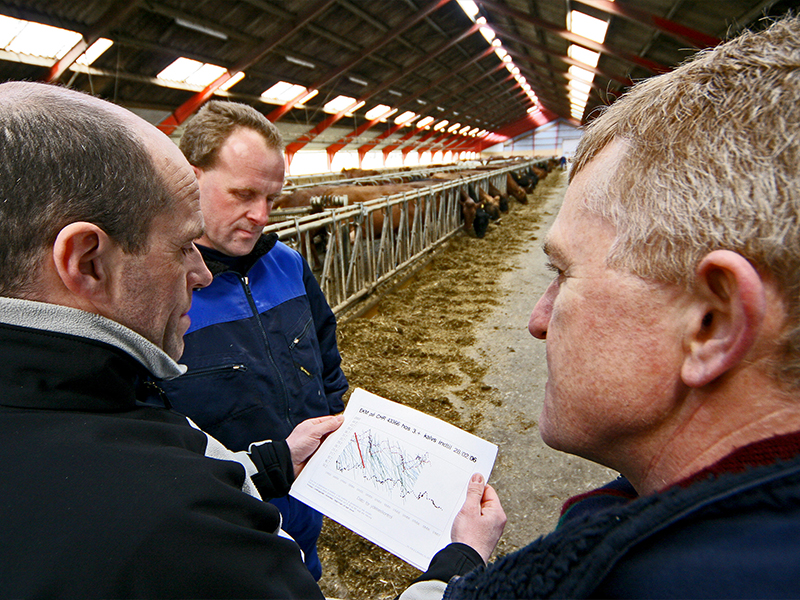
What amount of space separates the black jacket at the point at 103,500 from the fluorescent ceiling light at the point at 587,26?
14.2 metres

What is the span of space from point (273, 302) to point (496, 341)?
3400 millimetres

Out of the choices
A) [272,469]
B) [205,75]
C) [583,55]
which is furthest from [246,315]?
[583,55]

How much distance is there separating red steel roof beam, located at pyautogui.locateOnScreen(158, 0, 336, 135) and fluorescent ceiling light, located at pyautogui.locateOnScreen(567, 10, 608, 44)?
659 centimetres

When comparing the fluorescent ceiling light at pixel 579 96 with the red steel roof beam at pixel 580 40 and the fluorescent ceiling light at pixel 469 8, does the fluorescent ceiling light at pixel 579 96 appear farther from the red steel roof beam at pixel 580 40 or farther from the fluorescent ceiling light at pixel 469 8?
the red steel roof beam at pixel 580 40

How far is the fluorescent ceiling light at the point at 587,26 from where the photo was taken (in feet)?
40.4

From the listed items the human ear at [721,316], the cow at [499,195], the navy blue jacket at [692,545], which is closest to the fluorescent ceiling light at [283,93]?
the cow at [499,195]

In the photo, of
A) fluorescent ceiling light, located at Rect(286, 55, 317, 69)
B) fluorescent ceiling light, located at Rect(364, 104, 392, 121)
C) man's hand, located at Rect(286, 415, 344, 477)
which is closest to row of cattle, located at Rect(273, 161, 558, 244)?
man's hand, located at Rect(286, 415, 344, 477)

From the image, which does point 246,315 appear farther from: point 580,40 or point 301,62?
point 301,62

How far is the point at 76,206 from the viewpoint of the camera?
0.76 m

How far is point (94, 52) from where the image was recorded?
10328 millimetres

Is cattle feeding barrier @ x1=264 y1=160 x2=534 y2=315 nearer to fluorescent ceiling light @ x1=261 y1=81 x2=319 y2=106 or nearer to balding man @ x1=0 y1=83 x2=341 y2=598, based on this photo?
balding man @ x1=0 y1=83 x2=341 y2=598

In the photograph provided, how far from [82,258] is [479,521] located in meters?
1.02

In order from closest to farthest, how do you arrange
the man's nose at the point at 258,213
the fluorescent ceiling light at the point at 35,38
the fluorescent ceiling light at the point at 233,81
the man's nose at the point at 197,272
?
1. the man's nose at the point at 197,272
2. the man's nose at the point at 258,213
3. the fluorescent ceiling light at the point at 35,38
4. the fluorescent ceiling light at the point at 233,81

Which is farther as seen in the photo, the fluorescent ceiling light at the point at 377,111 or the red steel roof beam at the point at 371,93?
the fluorescent ceiling light at the point at 377,111
